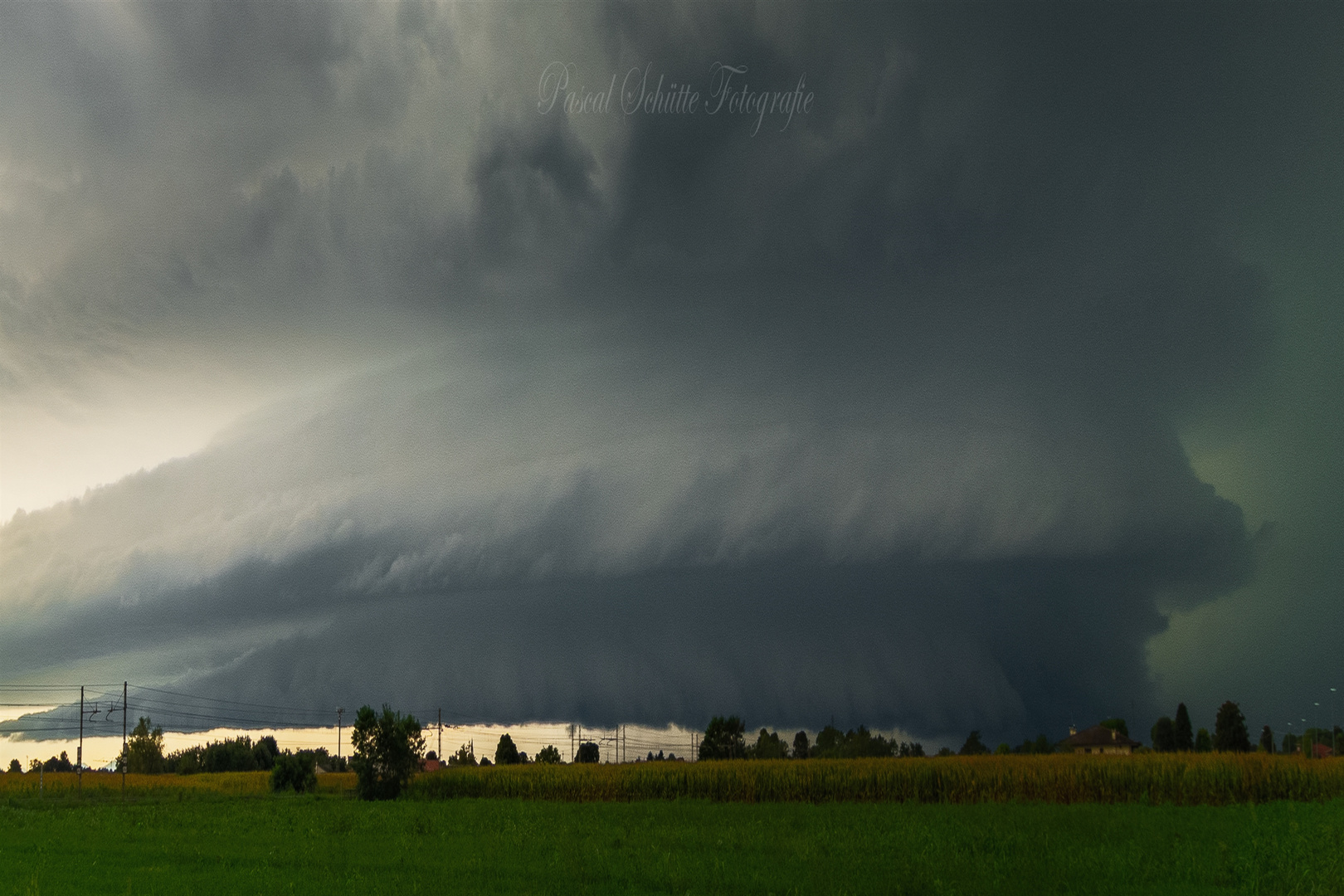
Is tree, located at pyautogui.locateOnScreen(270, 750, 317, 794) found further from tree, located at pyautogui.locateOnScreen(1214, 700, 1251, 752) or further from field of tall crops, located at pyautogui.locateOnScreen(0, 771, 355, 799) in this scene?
tree, located at pyautogui.locateOnScreen(1214, 700, 1251, 752)

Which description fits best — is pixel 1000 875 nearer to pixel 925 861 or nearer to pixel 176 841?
pixel 925 861

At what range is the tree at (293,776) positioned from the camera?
91.9 m

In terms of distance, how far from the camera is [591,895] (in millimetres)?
19750

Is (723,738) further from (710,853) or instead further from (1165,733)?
(710,853)

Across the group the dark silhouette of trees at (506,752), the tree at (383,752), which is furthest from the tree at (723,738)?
the tree at (383,752)

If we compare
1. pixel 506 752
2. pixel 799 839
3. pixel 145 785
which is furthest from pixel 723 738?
pixel 799 839

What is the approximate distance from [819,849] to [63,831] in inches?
→ 1172

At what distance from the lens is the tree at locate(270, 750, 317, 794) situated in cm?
9188

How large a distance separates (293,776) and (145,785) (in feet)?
57.9

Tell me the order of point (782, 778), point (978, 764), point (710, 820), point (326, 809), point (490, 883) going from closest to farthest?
point (490, 883)
point (710, 820)
point (326, 809)
point (978, 764)
point (782, 778)

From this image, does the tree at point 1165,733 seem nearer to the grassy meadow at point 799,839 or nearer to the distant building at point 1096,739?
the distant building at point 1096,739

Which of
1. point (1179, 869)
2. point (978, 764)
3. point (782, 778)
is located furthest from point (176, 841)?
point (978, 764)

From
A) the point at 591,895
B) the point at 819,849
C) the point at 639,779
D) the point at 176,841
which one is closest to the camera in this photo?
the point at 591,895

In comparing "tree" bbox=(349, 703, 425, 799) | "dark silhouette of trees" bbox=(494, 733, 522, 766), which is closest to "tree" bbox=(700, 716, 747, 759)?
"dark silhouette of trees" bbox=(494, 733, 522, 766)
